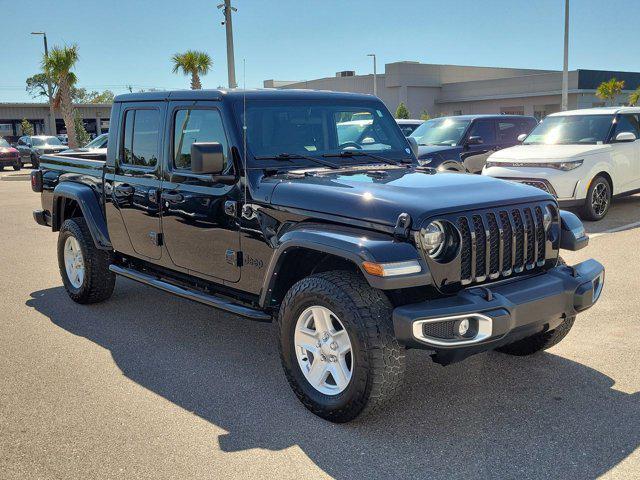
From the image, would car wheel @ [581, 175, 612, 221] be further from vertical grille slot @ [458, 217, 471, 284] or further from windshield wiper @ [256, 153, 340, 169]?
vertical grille slot @ [458, 217, 471, 284]

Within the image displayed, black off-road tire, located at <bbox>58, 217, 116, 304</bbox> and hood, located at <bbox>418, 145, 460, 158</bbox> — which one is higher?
hood, located at <bbox>418, 145, 460, 158</bbox>

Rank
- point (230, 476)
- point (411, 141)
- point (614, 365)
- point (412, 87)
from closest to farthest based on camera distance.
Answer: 1. point (230, 476)
2. point (614, 365)
3. point (411, 141)
4. point (412, 87)

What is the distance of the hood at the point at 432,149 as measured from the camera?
12.5 meters

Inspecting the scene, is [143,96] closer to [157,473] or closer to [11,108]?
[157,473]

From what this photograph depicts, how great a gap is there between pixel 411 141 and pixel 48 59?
3044 centimetres

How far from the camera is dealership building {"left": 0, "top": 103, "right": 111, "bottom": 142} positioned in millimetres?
60634

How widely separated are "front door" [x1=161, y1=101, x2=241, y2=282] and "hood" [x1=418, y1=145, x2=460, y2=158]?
25.8 feet

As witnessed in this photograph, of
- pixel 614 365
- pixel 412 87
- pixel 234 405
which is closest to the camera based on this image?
pixel 234 405

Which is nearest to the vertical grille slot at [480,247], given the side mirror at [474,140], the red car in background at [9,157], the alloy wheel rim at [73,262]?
the alloy wheel rim at [73,262]

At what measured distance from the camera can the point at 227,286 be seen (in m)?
4.78

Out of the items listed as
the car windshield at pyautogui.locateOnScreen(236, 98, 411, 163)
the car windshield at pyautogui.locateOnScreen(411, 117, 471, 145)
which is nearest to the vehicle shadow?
the car windshield at pyautogui.locateOnScreen(236, 98, 411, 163)

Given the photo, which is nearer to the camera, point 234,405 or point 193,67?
point 234,405

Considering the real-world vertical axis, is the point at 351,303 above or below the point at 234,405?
above

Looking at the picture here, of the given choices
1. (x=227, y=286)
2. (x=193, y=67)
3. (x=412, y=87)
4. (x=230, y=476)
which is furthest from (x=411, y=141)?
(x=412, y=87)
